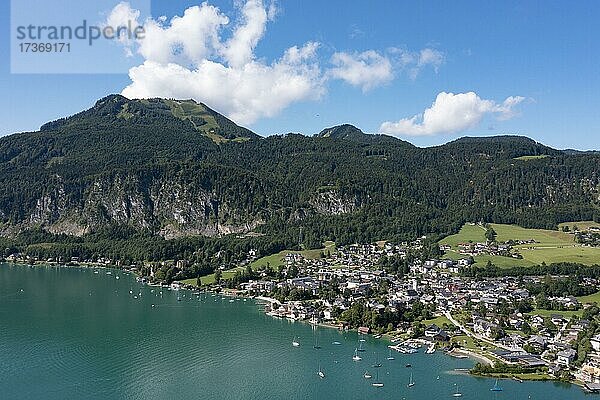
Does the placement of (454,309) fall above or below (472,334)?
above

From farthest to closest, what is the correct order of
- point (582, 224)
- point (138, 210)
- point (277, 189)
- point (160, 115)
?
point (160, 115) < point (277, 189) < point (138, 210) < point (582, 224)

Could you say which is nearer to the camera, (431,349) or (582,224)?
(431,349)

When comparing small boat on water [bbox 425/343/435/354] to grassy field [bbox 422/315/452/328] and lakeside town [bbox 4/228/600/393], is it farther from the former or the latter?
grassy field [bbox 422/315/452/328]

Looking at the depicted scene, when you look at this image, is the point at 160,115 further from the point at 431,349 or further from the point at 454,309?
the point at 431,349

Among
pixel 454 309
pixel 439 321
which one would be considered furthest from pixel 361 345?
pixel 454 309

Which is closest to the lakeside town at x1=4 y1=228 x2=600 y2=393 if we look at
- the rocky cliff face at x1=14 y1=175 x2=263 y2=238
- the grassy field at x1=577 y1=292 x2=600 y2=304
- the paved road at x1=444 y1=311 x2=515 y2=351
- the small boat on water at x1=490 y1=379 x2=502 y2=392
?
the paved road at x1=444 y1=311 x2=515 y2=351

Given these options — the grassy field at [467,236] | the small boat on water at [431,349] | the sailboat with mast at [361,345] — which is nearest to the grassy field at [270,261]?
the grassy field at [467,236]

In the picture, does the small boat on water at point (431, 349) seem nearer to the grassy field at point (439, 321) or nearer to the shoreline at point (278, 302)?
the shoreline at point (278, 302)

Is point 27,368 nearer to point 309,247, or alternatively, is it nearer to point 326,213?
point 309,247
